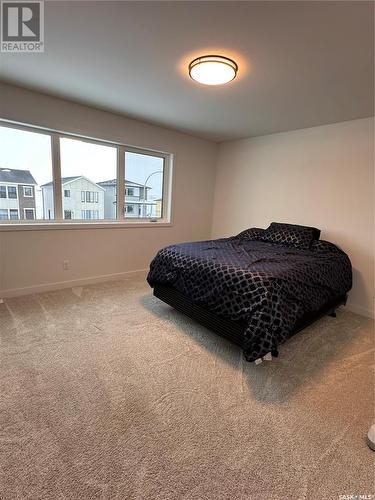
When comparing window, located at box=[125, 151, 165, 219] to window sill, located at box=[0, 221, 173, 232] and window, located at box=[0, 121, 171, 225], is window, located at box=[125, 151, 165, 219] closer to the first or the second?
window, located at box=[0, 121, 171, 225]

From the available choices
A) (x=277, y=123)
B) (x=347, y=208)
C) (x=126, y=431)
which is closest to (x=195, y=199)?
(x=277, y=123)

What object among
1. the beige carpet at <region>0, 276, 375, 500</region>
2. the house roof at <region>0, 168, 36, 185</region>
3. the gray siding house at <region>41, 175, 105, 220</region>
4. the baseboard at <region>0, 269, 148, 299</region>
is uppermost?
the house roof at <region>0, 168, 36, 185</region>

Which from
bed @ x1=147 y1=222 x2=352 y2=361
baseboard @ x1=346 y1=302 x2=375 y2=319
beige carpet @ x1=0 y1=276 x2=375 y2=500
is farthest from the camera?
baseboard @ x1=346 y1=302 x2=375 y2=319

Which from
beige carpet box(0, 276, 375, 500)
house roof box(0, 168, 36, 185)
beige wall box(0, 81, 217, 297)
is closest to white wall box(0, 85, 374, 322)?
beige wall box(0, 81, 217, 297)

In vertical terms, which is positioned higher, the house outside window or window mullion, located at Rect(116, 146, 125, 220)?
window mullion, located at Rect(116, 146, 125, 220)

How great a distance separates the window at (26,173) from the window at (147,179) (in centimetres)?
106

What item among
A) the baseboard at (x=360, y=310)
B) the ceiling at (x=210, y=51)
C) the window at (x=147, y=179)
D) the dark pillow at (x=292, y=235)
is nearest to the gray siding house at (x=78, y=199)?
the window at (x=147, y=179)

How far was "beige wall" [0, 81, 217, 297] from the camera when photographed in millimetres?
2742

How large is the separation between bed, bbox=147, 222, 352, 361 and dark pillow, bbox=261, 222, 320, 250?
1 centimetres

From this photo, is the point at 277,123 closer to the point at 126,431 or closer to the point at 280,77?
the point at 280,77

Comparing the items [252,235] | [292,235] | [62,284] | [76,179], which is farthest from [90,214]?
[292,235]

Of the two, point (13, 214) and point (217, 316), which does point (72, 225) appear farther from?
point (217, 316)

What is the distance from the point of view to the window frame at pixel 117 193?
2832 mm

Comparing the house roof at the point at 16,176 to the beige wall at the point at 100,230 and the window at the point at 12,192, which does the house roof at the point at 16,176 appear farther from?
the beige wall at the point at 100,230
